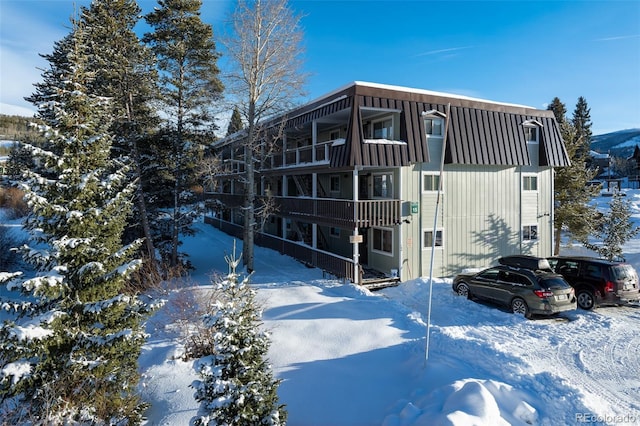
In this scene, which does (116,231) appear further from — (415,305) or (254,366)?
(415,305)

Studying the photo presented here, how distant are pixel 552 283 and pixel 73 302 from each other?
14.1 meters

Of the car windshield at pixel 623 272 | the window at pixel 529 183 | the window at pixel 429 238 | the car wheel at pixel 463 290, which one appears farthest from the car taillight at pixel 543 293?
the window at pixel 529 183

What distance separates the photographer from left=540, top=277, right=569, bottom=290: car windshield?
12.6 metres

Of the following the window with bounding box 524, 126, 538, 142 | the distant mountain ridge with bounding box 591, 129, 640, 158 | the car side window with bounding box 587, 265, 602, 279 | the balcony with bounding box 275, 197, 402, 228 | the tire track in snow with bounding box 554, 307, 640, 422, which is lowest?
the tire track in snow with bounding box 554, 307, 640, 422

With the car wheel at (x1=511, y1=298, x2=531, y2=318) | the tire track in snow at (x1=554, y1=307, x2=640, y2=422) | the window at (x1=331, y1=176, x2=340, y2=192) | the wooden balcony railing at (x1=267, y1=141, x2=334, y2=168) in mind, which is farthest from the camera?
the window at (x1=331, y1=176, x2=340, y2=192)

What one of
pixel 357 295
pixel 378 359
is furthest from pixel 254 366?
pixel 357 295

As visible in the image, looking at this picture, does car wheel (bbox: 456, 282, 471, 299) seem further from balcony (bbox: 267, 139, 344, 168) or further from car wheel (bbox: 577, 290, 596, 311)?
balcony (bbox: 267, 139, 344, 168)

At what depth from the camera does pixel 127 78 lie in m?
16.8

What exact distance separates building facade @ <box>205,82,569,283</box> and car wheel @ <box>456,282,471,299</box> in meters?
1.61

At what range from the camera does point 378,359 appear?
939 cm

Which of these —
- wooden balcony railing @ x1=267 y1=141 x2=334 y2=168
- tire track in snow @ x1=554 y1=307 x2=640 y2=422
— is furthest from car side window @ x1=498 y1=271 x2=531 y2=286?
wooden balcony railing @ x1=267 y1=141 x2=334 y2=168

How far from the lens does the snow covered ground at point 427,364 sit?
701 cm

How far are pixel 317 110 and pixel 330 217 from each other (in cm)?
577

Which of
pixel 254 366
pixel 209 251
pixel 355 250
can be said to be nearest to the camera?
pixel 254 366
